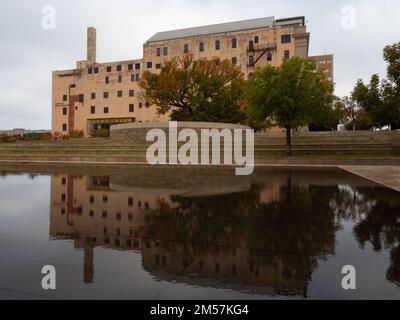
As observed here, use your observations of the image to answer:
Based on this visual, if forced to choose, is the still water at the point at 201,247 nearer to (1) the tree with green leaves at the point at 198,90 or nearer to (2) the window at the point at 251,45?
(1) the tree with green leaves at the point at 198,90

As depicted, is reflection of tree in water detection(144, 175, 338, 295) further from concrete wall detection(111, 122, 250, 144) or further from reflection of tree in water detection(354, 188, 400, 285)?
concrete wall detection(111, 122, 250, 144)

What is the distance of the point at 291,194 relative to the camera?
398 inches

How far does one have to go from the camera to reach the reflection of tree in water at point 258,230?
4.24 meters

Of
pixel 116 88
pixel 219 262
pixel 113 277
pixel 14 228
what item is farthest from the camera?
pixel 116 88

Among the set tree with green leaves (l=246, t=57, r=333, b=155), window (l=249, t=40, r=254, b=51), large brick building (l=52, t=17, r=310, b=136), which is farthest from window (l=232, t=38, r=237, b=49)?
tree with green leaves (l=246, t=57, r=333, b=155)

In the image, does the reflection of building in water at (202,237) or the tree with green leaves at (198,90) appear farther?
the tree with green leaves at (198,90)

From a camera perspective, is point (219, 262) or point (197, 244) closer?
point (219, 262)

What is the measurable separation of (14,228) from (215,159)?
22.0 meters

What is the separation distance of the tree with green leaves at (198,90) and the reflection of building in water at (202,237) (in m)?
34.3

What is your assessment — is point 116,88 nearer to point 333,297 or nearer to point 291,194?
point 291,194

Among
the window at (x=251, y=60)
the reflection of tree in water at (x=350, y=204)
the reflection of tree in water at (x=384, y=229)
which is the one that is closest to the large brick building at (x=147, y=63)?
the window at (x=251, y=60)

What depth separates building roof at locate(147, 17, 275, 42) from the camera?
204 feet
